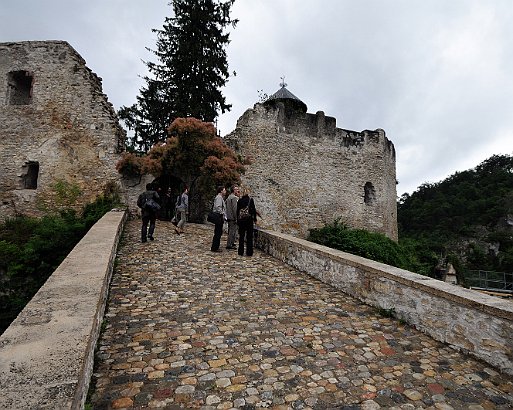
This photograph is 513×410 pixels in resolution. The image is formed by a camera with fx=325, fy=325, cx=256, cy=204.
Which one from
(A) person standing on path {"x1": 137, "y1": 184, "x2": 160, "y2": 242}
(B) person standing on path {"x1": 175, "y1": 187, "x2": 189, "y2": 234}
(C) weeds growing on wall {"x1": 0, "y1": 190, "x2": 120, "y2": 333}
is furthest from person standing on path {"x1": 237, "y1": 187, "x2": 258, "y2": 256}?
(C) weeds growing on wall {"x1": 0, "y1": 190, "x2": 120, "y2": 333}

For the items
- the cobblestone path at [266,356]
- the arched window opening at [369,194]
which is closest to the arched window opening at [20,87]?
the cobblestone path at [266,356]

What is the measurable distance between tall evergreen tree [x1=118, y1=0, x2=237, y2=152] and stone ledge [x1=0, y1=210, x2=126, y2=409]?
15.0m

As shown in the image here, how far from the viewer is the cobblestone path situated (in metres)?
2.57

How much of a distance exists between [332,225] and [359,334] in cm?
1334

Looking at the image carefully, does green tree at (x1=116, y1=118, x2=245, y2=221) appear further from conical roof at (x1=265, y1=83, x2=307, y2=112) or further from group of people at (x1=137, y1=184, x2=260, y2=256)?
conical roof at (x1=265, y1=83, x2=307, y2=112)

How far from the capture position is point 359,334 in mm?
3797

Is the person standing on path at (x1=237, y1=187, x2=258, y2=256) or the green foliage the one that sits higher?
the person standing on path at (x1=237, y1=187, x2=258, y2=256)

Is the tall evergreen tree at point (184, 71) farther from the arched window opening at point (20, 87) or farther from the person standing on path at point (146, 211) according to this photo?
the person standing on path at point (146, 211)

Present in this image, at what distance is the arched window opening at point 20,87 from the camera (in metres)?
13.1

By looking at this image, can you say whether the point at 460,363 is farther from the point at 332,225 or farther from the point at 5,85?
the point at 5,85

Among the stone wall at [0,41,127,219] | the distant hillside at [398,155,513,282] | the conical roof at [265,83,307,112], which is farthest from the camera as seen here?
the distant hillside at [398,155,513,282]

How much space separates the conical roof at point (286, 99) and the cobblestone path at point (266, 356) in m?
13.6

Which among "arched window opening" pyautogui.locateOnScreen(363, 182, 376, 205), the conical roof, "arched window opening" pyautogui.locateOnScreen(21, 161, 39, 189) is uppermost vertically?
the conical roof

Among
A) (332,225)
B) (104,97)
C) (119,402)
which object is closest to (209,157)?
(104,97)
